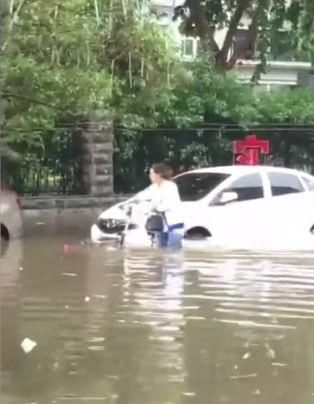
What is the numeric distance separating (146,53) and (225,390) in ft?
45.9

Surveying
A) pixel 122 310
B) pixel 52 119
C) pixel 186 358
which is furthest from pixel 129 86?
pixel 186 358

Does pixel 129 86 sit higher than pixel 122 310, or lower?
higher

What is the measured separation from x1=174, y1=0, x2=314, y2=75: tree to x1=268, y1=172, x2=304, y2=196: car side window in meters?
4.54

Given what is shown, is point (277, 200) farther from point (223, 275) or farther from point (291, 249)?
point (223, 275)

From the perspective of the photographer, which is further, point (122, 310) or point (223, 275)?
point (223, 275)

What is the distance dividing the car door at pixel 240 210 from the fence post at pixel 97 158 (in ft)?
19.1

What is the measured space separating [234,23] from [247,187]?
30.3ft

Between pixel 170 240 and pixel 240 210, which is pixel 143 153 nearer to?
pixel 240 210

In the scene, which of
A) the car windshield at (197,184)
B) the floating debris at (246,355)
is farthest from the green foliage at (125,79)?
→ the floating debris at (246,355)

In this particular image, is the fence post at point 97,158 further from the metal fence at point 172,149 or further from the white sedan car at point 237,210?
the white sedan car at point 237,210

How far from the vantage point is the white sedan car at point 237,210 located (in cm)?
1881

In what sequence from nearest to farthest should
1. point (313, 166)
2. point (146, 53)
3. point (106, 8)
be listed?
1. point (106, 8)
2. point (146, 53)
3. point (313, 166)

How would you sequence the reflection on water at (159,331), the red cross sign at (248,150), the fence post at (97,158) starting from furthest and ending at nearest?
the red cross sign at (248,150) < the fence post at (97,158) < the reflection on water at (159,331)

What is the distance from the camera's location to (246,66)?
127ft
